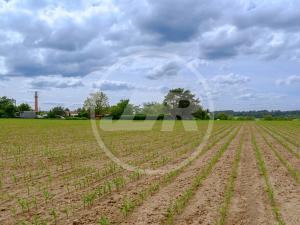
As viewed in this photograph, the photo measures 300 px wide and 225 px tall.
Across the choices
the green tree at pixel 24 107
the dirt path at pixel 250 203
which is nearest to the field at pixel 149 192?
the dirt path at pixel 250 203

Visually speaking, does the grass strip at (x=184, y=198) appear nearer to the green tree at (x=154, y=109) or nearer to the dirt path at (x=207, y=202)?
the dirt path at (x=207, y=202)

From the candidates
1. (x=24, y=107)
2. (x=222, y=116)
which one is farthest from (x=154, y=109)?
(x=24, y=107)

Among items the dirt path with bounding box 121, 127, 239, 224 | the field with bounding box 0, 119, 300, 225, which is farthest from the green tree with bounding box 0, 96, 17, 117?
the dirt path with bounding box 121, 127, 239, 224

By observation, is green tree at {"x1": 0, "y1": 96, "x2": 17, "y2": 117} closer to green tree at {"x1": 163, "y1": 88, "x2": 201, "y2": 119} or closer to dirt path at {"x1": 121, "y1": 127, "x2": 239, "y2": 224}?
green tree at {"x1": 163, "y1": 88, "x2": 201, "y2": 119}

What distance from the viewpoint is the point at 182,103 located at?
113 metres

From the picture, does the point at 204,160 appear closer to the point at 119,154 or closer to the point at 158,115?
the point at 119,154

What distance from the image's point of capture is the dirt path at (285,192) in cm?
659

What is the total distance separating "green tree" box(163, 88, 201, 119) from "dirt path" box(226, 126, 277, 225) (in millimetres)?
80855

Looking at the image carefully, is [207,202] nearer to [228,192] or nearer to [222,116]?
[228,192]

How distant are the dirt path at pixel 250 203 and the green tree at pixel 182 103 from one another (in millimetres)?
80855

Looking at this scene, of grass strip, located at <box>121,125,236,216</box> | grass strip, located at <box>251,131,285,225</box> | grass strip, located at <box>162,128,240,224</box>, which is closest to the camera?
grass strip, located at <box>251,131,285,225</box>

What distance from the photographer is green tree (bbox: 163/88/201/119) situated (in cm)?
9741

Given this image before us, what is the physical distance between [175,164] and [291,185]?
15.4 feet

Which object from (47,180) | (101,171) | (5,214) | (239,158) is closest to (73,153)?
(101,171)
